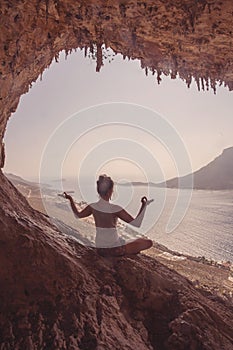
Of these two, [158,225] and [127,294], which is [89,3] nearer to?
[127,294]

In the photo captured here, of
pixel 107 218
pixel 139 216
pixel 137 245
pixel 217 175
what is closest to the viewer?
pixel 139 216

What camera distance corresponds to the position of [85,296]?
3.64 meters

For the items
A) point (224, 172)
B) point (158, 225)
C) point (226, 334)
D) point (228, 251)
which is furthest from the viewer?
point (224, 172)

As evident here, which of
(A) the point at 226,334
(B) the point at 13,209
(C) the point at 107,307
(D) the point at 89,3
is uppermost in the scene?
(D) the point at 89,3

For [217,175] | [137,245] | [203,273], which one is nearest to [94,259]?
[137,245]

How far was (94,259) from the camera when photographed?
14.9 ft

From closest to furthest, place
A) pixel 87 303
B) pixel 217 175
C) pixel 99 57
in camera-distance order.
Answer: pixel 87 303
pixel 99 57
pixel 217 175

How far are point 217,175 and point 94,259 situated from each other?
321 ft

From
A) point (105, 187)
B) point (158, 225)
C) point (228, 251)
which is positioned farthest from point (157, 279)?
point (158, 225)

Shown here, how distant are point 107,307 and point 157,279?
1081 millimetres

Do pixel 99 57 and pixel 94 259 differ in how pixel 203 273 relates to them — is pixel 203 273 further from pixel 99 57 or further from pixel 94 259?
pixel 99 57

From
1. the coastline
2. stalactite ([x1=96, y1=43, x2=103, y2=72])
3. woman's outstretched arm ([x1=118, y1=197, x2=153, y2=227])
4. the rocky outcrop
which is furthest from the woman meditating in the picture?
stalactite ([x1=96, y1=43, x2=103, y2=72])

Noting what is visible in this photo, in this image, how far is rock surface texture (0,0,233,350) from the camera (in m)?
3.26

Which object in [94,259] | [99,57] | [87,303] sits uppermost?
[99,57]
